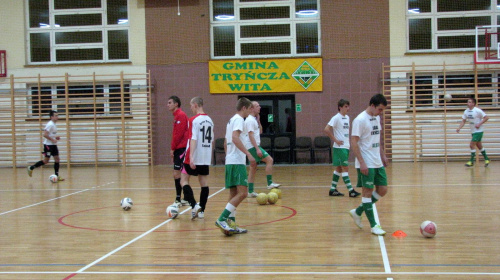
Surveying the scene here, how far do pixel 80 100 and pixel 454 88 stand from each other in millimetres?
13328

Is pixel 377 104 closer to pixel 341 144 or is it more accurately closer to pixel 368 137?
pixel 368 137

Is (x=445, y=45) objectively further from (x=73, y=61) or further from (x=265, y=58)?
(x=73, y=61)

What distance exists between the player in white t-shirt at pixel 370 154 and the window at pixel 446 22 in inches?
494

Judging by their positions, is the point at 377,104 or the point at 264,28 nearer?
the point at 377,104

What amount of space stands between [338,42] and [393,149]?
4185 mm

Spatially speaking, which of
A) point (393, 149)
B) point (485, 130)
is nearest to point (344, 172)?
point (393, 149)

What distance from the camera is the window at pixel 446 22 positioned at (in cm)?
1733

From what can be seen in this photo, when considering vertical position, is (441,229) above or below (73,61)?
below

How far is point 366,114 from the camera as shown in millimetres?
6098

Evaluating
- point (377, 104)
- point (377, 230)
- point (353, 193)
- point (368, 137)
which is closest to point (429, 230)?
point (377, 230)

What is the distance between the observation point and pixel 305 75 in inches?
699

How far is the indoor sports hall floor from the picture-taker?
4.57 meters

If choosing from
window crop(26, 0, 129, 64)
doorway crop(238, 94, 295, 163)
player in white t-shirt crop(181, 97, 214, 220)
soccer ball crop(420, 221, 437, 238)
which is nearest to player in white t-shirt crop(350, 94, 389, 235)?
soccer ball crop(420, 221, 437, 238)

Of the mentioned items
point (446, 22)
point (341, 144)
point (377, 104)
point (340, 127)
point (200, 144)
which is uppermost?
point (446, 22)
